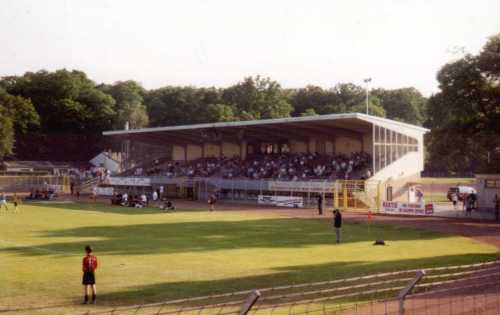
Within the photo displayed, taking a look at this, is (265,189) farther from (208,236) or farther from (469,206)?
(208,236)

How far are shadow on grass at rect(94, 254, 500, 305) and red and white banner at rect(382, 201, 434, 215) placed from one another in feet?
69.9

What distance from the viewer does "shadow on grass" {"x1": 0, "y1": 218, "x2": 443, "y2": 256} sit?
80.4ft

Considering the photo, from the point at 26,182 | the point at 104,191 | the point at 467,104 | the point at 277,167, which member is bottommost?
the point at 104,191

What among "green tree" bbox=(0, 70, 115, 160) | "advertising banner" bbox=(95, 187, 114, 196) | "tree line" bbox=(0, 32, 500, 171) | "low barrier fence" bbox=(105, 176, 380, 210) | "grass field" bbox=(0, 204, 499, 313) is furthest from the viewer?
"green tree" bbox=(0, 70, 115, 160)

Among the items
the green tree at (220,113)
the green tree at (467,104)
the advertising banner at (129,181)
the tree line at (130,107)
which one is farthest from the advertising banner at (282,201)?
the green tree at (220,113)

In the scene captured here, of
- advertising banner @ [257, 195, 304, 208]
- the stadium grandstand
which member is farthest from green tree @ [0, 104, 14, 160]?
advertising banner @ [257, 195, 304, 208]

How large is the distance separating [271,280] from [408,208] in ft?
96.5

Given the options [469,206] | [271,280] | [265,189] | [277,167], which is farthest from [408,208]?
[271,280]

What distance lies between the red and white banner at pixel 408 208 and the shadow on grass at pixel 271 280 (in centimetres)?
2129

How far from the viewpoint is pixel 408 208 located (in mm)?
44438

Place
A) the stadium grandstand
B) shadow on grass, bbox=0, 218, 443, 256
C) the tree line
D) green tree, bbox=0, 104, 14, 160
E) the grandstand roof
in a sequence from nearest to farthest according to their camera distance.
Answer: shadow on grass, bbox=0, 218, 443, 256 < the stadium grandstand < the grandstand roof < green tree, bbox=0, 104, 14, 160 < the tree line

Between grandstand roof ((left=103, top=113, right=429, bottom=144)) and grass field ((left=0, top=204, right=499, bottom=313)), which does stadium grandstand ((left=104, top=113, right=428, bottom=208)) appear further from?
grass field ((left=0, top=204, right=499, bottom=313))

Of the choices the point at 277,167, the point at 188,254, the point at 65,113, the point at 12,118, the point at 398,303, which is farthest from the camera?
the point at 65,113

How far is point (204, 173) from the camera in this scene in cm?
6825
